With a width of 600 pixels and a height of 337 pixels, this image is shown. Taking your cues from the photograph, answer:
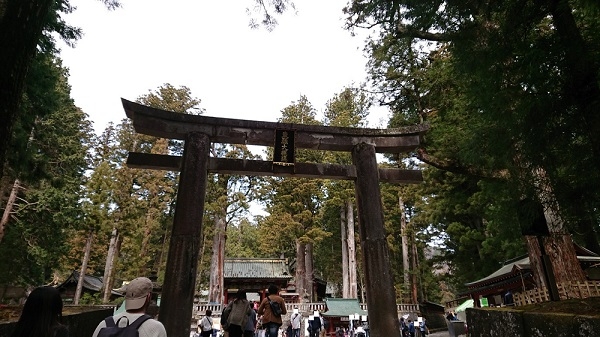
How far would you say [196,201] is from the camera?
Answer: 21.5 ft

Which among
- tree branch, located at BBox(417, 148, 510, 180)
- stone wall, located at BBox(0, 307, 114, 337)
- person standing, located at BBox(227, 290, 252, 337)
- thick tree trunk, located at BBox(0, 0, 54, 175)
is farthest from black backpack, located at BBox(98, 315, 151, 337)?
tree branch, located at BBox(417, 148, 510, 180)

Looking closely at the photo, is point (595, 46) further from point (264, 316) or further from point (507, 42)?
point (264, 316)

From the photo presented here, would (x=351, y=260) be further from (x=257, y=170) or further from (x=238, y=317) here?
(x=238, y=317)

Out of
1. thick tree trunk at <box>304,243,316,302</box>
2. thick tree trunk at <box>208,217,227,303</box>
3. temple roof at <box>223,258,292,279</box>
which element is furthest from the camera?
temple roof at <box>223,258,292,279</box>

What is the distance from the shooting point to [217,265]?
22344mm

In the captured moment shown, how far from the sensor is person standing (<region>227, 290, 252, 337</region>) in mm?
5777

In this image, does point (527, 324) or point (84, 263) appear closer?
point (527, 324)

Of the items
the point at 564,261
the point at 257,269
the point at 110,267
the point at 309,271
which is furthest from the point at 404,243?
the point at 110,267

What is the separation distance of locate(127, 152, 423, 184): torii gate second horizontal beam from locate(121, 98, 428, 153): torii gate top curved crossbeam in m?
0.51

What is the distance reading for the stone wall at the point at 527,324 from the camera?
2526mm

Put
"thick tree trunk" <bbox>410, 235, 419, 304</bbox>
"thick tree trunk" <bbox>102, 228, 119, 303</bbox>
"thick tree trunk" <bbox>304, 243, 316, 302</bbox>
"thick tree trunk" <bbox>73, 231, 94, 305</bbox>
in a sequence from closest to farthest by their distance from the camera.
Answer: "thick tree trunk" <bbox>73, 231, 94, 305</bbox>
"thick tree trunk" <bbox>102, 228, 119, 303</bbox>
"thick tree trunk" <bbox>410, 235, 419, 304</bbox>
"thick tree trunk" <bbox>304, 243, 316, 302</bbox>

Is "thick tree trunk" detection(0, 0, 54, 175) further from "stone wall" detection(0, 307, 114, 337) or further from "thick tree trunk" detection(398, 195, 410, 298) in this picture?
"thick tree trunk" detection(398, 195, 410, 298)

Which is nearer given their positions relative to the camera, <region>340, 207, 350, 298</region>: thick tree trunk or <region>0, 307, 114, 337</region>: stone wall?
<region>0, 307, 114, 337</region>: stone wall

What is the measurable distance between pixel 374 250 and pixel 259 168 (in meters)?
3.05
